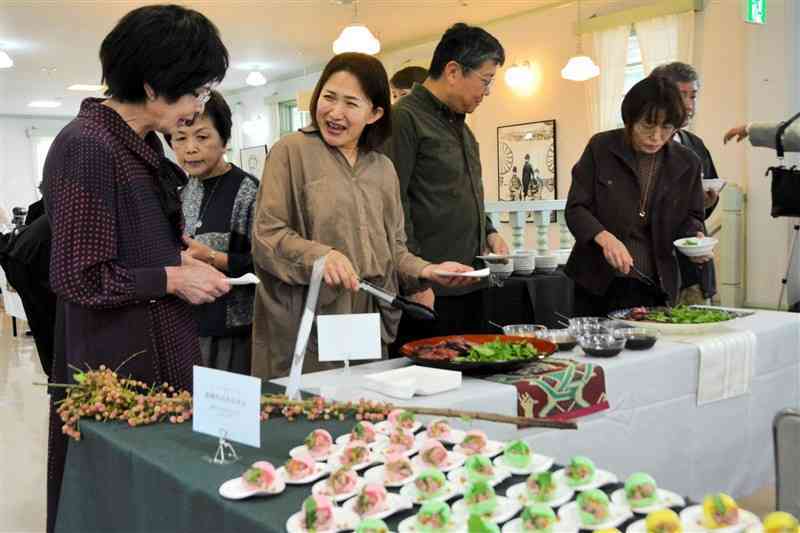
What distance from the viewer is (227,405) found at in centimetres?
116

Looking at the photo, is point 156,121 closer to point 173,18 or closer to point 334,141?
point 173,18

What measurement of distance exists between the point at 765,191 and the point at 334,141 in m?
5.19

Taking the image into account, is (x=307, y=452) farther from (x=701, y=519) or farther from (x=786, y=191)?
(x=786, y=191)

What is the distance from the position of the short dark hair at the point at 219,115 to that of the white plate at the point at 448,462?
1.37 meters

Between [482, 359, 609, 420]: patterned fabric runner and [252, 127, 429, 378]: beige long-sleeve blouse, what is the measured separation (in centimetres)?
46

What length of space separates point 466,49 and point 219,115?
76 cm

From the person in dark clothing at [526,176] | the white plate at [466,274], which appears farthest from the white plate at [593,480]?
the person in dark clothing at [526,176]

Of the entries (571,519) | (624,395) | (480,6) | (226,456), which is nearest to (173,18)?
(226,456)

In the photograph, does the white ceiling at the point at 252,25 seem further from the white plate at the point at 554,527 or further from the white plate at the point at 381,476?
the white plate at the point at 554,527

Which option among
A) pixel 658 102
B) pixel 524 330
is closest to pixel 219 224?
pixel 524 330

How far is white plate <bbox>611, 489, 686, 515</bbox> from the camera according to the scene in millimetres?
926

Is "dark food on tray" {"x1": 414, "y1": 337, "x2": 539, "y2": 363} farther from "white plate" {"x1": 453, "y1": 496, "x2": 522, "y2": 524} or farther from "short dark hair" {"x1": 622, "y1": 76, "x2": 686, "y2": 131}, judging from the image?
"short dark hair" {"x1": 622, "y1": 76, "x2": 686, "y2": 131}

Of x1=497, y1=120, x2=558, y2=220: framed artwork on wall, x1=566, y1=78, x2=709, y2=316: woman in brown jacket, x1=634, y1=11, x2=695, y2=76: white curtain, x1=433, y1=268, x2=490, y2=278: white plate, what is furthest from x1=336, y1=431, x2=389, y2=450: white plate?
x1=497, y1=120, x2=558, y2=220: framed artwork on wall

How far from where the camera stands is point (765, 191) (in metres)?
6.18
